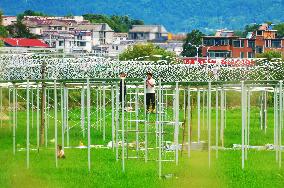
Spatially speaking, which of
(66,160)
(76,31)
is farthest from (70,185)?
(76,31)

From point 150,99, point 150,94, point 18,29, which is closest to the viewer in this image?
point 150,99

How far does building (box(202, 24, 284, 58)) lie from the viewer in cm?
8312

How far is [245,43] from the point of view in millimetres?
86688

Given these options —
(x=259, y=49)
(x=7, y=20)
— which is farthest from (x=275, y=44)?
(x=7, y=20)

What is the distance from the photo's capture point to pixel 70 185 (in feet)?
39.0

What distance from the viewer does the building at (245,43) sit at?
273ft

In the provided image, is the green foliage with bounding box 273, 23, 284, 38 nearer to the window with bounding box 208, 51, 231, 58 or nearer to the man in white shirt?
the window with bounding box 208, 51, 231, 58

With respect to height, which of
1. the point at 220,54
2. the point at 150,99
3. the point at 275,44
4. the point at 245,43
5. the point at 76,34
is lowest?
the point at 150,99

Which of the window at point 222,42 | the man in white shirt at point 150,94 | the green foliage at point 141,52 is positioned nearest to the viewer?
the man in white shirt at point 150,94

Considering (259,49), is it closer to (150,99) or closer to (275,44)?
(275,44)

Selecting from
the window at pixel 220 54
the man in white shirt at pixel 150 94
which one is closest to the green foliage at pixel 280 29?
the window at pixel 220 54

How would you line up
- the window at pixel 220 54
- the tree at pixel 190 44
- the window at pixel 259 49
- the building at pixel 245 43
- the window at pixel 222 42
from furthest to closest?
the window at pixel 220 54, the window at pixel 222 42, the window at pixel 259 49, the tree at pixel 190 44, the building at pixel 245 43

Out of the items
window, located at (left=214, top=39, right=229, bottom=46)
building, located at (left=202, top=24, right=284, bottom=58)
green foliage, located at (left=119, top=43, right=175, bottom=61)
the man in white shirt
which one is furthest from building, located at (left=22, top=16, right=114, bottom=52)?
the man in white shirt

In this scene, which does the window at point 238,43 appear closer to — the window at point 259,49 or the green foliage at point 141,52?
the window at point 259,49
